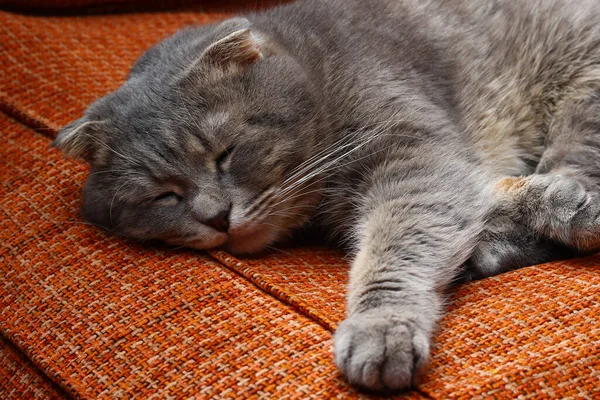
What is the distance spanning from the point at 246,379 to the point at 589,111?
1254 millimetres

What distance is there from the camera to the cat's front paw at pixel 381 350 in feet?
4.38

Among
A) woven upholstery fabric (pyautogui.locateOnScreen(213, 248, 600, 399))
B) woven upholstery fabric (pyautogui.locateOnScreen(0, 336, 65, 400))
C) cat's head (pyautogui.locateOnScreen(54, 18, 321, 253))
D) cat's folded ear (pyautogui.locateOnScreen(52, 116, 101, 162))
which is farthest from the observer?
cat's folded ear (pyautogui.locateOnScreen(52, 116, 101, 162))

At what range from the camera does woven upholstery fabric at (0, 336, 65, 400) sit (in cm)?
160

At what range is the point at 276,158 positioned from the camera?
1.73m

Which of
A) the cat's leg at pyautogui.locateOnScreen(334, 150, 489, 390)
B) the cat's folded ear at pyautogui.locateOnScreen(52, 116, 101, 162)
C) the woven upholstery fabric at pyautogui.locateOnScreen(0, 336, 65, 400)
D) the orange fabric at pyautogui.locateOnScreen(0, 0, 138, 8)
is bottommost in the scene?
the woven upholstery fabric at pyautogui.locateOnScreen(0, 336, 65, 400)

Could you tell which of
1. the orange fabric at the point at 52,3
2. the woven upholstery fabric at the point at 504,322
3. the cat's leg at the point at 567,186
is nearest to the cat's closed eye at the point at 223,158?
the woven upholstery fabric at the point at 504,322

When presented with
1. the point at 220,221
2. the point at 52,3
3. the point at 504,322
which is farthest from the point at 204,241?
the point at 52,3

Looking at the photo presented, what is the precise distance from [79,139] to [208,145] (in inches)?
13.9

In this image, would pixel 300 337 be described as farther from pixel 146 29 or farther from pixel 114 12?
pixel 114 12

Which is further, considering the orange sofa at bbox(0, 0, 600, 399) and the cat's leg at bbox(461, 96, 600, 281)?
the cat's leg at bbox(461, 96, 600, 281)

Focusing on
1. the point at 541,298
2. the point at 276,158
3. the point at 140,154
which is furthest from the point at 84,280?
the point at 541,298

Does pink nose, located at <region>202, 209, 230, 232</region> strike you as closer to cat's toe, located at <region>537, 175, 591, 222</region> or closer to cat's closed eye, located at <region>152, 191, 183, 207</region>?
cat's closed eye, located at <region>152, 191, 183, 207</region>

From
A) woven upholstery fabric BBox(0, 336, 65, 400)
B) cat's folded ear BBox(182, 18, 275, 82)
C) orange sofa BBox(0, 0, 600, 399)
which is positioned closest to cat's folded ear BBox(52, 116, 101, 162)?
orange sofa BBox(0, 0, 600, 399)

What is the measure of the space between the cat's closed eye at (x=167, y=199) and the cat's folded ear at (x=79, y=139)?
22 cm
